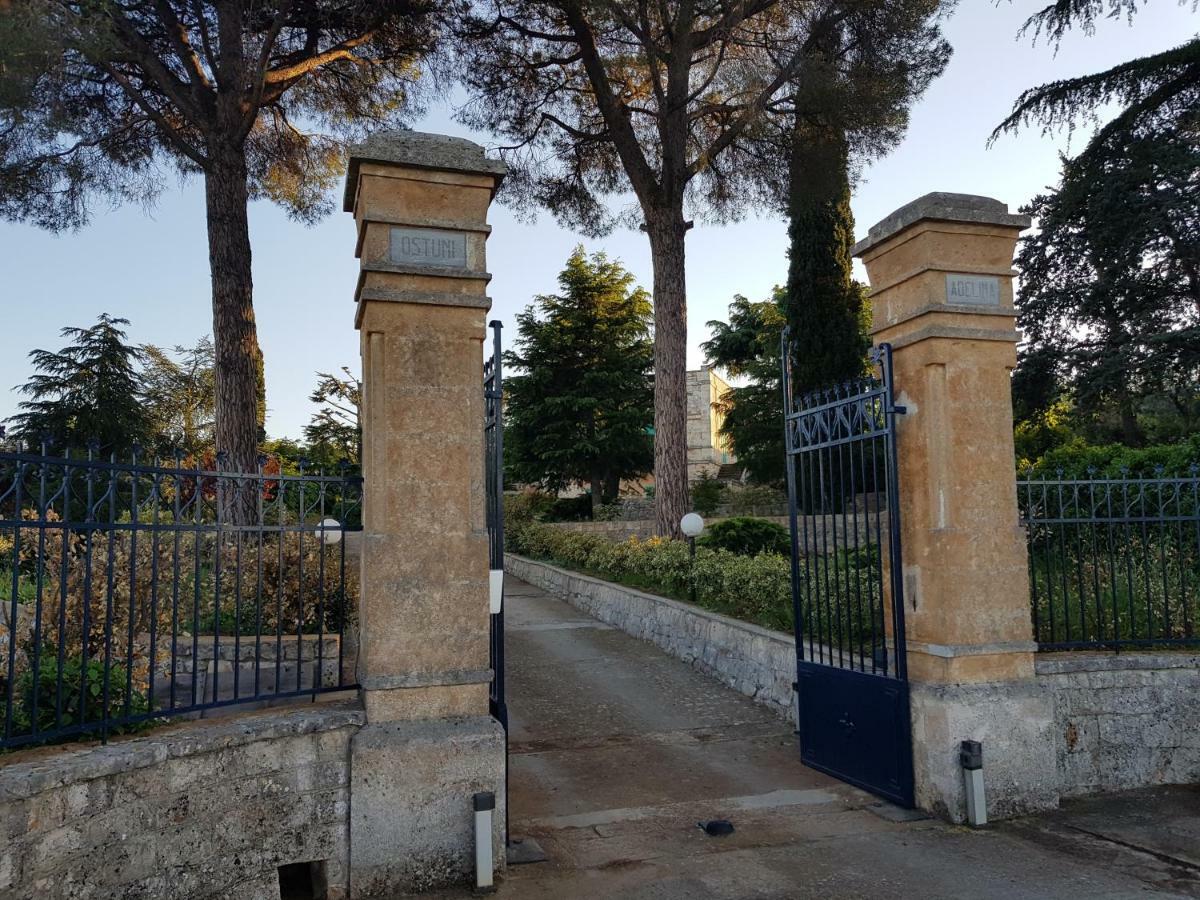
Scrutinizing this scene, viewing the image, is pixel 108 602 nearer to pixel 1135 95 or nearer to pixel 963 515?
pixel 963 515

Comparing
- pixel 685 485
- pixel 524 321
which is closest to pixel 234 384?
pixel 685 485

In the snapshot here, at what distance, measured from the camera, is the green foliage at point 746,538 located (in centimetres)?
1588

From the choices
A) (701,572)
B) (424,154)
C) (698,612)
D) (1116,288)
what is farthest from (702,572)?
(1116,288)

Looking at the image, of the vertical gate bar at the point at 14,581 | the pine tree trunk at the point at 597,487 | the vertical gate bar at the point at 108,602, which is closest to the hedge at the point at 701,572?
the vertical gate bar at the point at 108,602

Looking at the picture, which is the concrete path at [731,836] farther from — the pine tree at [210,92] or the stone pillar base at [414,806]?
the pine tree at [210,92]

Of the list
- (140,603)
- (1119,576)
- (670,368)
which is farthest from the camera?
(670,368)

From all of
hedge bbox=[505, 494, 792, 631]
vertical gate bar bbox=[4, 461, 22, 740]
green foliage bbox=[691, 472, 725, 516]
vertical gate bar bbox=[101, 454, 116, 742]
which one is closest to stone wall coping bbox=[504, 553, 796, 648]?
hedge bbox=[505, 494, 792, 631]

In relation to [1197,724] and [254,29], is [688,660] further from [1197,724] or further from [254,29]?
[254,29]

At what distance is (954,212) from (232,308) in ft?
29.7

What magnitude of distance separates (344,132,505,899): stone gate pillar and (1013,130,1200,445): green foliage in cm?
1460

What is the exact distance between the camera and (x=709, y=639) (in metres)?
9.66

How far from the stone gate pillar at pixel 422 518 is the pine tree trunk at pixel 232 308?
7.01 m

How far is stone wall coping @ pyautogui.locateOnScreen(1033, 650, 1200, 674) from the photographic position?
5844 millimetres

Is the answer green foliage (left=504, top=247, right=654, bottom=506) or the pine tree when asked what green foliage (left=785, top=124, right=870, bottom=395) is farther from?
the pine tree
